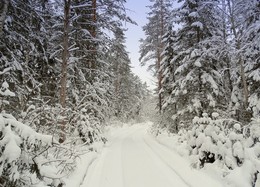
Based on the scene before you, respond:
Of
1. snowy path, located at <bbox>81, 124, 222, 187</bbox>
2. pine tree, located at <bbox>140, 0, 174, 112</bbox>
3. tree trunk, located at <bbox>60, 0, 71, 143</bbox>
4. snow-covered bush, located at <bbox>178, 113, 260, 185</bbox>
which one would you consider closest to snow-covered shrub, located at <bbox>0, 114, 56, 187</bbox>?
snowy path, located at <bbox>81, 124, 222, 187</bbox>

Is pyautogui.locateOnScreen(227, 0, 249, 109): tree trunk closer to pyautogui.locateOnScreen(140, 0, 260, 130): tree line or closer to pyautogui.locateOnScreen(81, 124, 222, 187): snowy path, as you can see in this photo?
pyautogui.locateOnScreen(140, 0, 260, 130): tree line

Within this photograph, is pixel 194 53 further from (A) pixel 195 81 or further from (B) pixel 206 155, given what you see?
(B) pixel 206 155

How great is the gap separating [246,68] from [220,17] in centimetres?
306

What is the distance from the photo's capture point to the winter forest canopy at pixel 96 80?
236 inches

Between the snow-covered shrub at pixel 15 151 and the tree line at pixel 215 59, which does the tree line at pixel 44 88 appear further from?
the tree line at pixel 215 59

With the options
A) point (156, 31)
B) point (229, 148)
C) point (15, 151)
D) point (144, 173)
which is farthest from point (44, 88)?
point (156, 31)

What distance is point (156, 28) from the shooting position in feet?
81.4

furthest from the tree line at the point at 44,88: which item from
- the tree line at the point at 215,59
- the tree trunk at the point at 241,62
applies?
the tree trunk at the point at 241,62

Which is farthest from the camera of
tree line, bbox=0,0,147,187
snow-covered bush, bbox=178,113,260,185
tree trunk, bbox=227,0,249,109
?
tree trunk, bbox=227,0,249,109

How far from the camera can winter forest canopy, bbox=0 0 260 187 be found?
600 centimetres

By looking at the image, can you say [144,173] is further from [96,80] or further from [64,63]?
[96,80]

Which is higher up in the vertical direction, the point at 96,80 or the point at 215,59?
the point at 215,59

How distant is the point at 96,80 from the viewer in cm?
1448

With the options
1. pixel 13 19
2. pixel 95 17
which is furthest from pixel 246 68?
pixel 13 19
